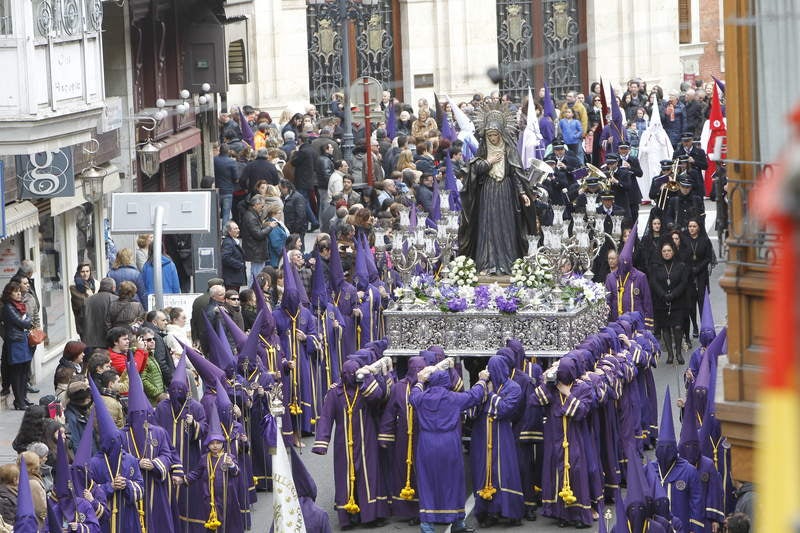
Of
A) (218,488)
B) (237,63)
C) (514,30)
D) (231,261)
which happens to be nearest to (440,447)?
(218,488)

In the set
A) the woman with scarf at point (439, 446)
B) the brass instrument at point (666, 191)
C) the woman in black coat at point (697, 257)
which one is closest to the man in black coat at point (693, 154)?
the brass instrument at point (666, 191)

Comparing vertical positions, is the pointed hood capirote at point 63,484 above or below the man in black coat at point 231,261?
below

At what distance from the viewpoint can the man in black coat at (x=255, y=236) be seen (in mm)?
21484

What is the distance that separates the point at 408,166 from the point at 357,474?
13.5 meters

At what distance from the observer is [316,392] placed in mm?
15719

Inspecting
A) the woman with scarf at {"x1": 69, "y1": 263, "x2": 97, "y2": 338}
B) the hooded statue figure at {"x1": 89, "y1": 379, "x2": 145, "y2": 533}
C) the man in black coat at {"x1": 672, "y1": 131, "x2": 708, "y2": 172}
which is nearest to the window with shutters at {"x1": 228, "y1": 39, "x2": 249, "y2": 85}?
the man in black coat at {"x1": 672, "y1": 131, "x2": 708, "y2": 172}

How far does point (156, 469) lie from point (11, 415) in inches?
235

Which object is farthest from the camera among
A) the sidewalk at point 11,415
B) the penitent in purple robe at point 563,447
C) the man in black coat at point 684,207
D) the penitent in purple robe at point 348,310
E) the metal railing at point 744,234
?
the man in black coat at point 684,207

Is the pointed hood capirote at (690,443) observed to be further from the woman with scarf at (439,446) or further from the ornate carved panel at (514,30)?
the ornate carved panel at (514,30)

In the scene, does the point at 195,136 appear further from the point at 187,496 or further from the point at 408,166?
the point at 187,496

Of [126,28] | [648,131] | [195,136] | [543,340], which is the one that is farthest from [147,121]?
[543,340]

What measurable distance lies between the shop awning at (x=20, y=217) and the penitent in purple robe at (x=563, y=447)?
6.79m

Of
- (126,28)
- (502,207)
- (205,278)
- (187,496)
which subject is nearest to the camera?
(187,496)

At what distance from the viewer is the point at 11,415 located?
634 inches
